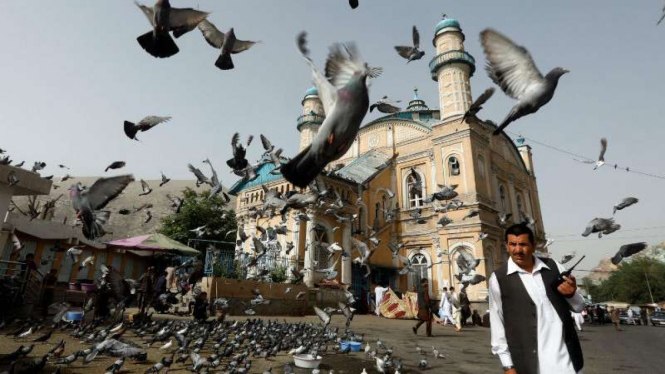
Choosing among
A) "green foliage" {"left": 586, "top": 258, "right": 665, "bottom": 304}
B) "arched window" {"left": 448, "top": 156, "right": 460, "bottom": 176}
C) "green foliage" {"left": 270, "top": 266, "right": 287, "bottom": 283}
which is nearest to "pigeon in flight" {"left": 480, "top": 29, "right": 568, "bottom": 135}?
"green foliage" {"left": 270, "top": 266, "right": 287, "bottom": 283}

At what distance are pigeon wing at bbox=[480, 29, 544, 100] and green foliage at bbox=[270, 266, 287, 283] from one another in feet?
43.9

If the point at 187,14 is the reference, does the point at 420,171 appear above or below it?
above

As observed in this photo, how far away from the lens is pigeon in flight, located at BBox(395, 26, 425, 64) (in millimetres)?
6195

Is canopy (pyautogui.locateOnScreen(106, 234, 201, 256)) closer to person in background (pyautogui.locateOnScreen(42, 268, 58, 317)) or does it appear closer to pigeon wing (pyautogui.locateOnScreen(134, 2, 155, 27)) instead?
person in background (pyautogui.locateOnScreen(42, 268, 58, 317))

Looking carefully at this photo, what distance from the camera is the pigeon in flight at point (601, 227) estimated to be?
636cm

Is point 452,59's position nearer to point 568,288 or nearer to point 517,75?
point 517,75

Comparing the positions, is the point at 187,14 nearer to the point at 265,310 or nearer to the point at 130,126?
the point at 130,126

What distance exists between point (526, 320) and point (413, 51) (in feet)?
17.0

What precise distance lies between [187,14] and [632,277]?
232ft

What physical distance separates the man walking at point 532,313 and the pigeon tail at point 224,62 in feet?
11.9

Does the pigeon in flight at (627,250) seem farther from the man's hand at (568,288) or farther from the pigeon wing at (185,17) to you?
the pigeon wing at (185,17)

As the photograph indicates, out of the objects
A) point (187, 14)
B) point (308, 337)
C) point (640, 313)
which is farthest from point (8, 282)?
point (640, 313)

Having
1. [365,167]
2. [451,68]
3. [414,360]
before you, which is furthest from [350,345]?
[451,68]

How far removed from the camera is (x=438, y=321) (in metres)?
16.7
